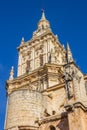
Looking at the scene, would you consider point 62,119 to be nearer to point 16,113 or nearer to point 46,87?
point 16,113

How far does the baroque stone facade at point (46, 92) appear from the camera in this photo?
15.5m

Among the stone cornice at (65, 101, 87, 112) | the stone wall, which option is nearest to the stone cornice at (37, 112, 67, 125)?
the stone cornice at (65, 101, 87, 112)

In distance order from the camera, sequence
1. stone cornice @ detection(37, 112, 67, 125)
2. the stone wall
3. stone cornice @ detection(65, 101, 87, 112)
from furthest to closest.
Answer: the stone wall → stone cornice @ detection(37, 112, 67, 125) → stone cornice @ detection(65, 101, 87, 112)

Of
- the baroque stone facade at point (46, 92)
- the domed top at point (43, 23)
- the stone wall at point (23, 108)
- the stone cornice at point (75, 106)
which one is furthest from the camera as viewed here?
the domed top at point (43, 23)

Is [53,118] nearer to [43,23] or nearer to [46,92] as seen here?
[46,92]

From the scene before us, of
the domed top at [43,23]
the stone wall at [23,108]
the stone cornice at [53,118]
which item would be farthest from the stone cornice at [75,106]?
the domed top at [43,23]

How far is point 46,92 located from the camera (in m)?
26.9

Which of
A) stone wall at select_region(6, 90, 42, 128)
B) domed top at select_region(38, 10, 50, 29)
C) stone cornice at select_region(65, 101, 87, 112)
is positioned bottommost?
stone cornice at select_region(65, 101, 87, 112)

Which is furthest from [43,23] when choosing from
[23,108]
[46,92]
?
[23,108]

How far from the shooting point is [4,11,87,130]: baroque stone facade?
15461 mm

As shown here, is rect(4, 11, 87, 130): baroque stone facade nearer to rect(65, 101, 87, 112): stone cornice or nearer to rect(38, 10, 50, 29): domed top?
rect(65, 101, 87, 112): stone cornice

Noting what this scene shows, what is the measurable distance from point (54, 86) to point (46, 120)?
394 inches

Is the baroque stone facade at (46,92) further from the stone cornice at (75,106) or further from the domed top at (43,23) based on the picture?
the domed top at (43,23)

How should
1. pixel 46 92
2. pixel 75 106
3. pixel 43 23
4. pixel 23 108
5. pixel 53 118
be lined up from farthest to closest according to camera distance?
pixel 43 23 → pixel 46 92 → pixel 23 108 → pixel 53 118 → pixel 75 106
